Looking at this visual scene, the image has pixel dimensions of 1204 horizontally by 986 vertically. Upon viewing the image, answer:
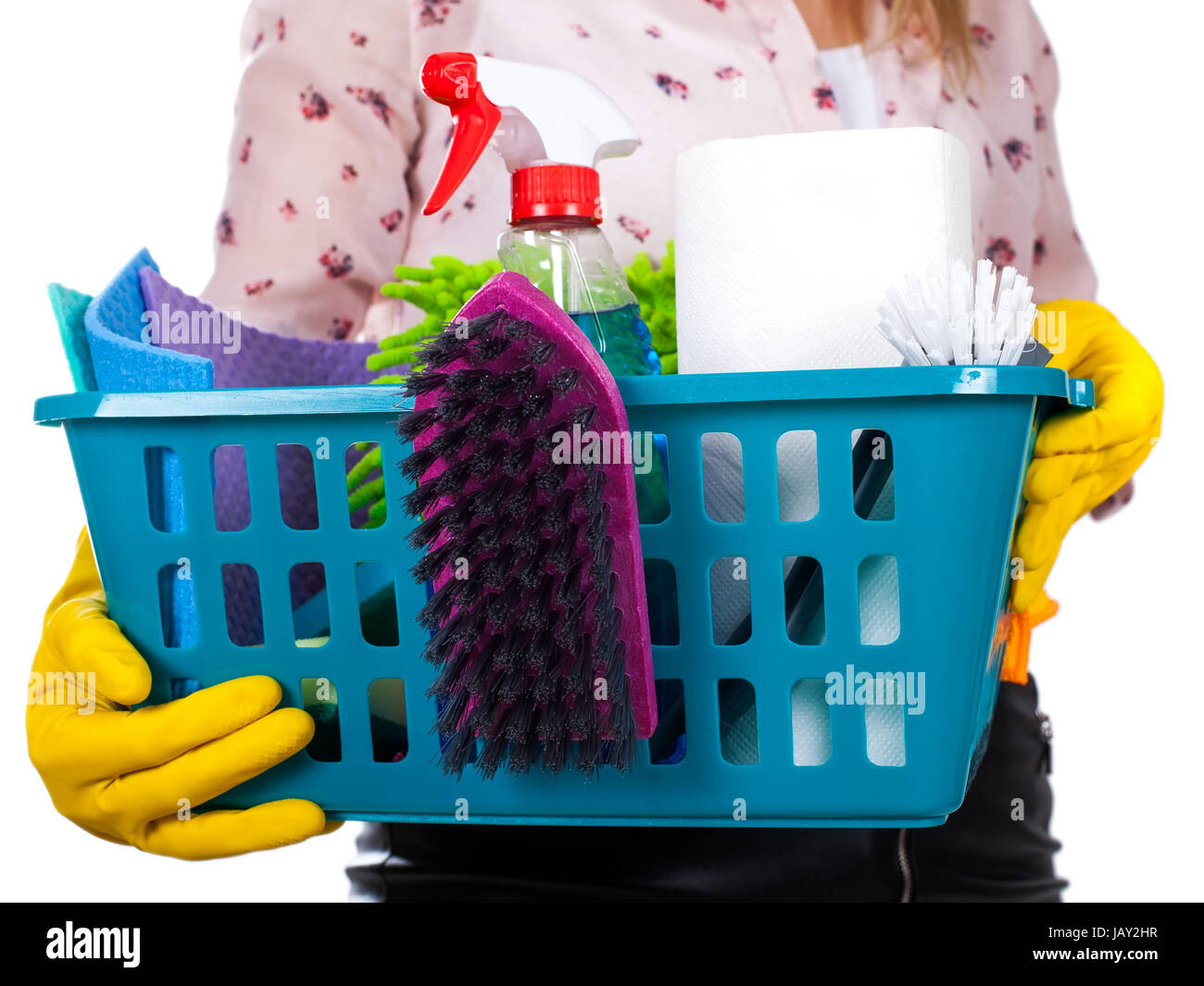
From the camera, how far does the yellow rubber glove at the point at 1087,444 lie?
422 millimetres

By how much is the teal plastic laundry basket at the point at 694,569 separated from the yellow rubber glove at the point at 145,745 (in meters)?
0.01

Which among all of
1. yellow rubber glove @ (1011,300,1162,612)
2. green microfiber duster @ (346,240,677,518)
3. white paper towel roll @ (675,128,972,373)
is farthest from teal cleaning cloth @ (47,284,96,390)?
yellow rubber glove @ (1011,300,1162,612)

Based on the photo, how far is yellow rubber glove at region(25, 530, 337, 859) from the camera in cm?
41

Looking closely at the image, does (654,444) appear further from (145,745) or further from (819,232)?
(145,745)

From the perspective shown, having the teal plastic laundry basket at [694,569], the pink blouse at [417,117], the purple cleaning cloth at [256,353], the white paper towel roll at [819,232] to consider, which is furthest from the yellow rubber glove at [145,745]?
the pink blouse at [417,117]

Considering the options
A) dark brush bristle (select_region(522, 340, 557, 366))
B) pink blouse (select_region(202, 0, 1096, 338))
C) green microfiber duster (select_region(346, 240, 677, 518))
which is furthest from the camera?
pink blouse (select_region(202, 0, 1096, 338))

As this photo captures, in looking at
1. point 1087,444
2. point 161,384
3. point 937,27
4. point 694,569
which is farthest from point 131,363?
point 937,27

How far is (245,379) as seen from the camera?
531 millimetres

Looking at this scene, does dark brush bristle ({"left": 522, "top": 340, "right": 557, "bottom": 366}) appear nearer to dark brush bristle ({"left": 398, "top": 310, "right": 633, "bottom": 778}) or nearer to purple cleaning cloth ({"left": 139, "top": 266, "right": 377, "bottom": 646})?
dark brush bristle ({"left": 398, "top": 310, "right": 633, "bottom": 778})

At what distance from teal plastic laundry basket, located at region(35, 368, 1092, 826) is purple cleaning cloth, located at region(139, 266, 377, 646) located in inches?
1.4
